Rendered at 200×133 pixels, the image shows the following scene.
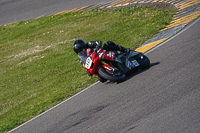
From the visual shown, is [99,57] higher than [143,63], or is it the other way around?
[99,57]

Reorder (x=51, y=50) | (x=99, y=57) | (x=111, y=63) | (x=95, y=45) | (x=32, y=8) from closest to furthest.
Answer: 1. (x=99, y=57)
2. (x=111, y=63)
3. (x=95, y=45)
4. (x=51, y=50)
5. (x=32, y=8)

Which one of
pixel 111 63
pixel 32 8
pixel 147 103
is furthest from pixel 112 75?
pixel 32 8

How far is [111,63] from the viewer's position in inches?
350

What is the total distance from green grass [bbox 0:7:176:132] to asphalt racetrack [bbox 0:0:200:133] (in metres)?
1.30

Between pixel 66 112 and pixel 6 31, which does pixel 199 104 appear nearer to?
Result: pixel 66 112

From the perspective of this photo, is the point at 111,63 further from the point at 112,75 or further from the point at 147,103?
the point at 147,103

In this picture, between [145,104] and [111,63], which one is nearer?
[145,104]

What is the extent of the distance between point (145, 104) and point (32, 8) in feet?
51.1

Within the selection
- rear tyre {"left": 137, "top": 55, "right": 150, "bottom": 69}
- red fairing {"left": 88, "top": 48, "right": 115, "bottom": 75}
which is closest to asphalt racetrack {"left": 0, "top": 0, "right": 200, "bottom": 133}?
rear tyre {"left": 137, "top": 55, "right": 150, "bottom": 69}

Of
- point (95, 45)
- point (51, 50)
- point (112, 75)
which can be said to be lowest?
point (51, 50)

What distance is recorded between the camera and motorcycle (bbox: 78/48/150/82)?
336 inches

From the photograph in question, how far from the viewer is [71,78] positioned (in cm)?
1130

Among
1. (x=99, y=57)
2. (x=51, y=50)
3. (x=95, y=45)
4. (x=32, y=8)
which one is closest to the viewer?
(x=99, y=57)

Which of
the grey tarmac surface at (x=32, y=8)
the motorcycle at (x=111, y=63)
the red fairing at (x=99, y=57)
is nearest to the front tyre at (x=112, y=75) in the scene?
the motorcycle at (x=111, y=63)
